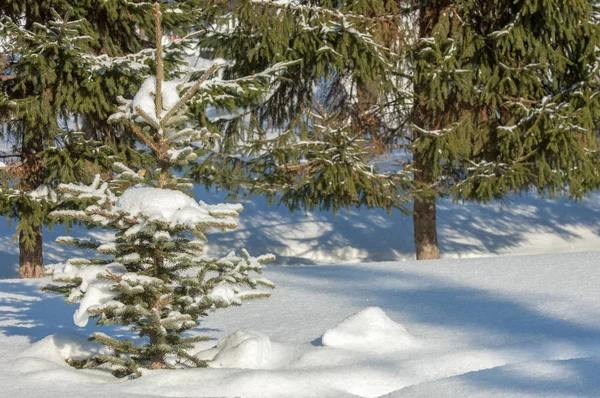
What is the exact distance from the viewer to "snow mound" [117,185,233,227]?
4344 mm

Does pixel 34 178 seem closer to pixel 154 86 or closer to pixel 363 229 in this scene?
pixel 154 86

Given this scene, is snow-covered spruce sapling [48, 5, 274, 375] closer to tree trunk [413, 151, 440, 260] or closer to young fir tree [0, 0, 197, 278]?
young fir tree [0, 0, 197, 278]

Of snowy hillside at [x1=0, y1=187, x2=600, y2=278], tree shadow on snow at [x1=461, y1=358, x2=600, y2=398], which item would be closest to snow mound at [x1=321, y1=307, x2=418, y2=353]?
tree shadow on snow at [x1=461, y1=358, x2=600, y2=398]

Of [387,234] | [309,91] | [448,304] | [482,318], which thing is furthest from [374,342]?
[387,234]

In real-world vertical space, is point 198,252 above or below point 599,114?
below

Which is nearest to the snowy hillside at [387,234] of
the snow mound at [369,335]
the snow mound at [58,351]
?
the snow mound at [369,335]

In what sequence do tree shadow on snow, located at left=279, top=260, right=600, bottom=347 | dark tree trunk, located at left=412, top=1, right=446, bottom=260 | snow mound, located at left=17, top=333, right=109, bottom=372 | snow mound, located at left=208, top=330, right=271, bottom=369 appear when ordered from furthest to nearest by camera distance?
dark tree trunk, located at left=412, top=1, right=446, bottom=260 → tree shadow on snow, located at left=279, top=260, right=600, bottom=347 → snow mound, located at left=208, top=330, right=271, bottom=369 → snow mound, located at left=17, top=333, right=109, bottom=372

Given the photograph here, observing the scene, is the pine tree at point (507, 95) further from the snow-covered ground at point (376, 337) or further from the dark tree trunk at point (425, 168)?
the snow-covered ground at point (376, 337)

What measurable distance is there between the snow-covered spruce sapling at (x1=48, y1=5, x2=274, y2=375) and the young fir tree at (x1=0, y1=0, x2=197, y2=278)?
187 inches

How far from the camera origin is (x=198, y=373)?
463cm

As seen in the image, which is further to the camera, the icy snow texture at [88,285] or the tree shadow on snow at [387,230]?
the tree shadow on snow at [387,230]

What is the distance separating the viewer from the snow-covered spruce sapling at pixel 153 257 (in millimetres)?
4398

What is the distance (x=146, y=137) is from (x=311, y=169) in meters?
6.05

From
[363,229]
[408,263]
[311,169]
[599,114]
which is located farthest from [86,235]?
[599,114]
